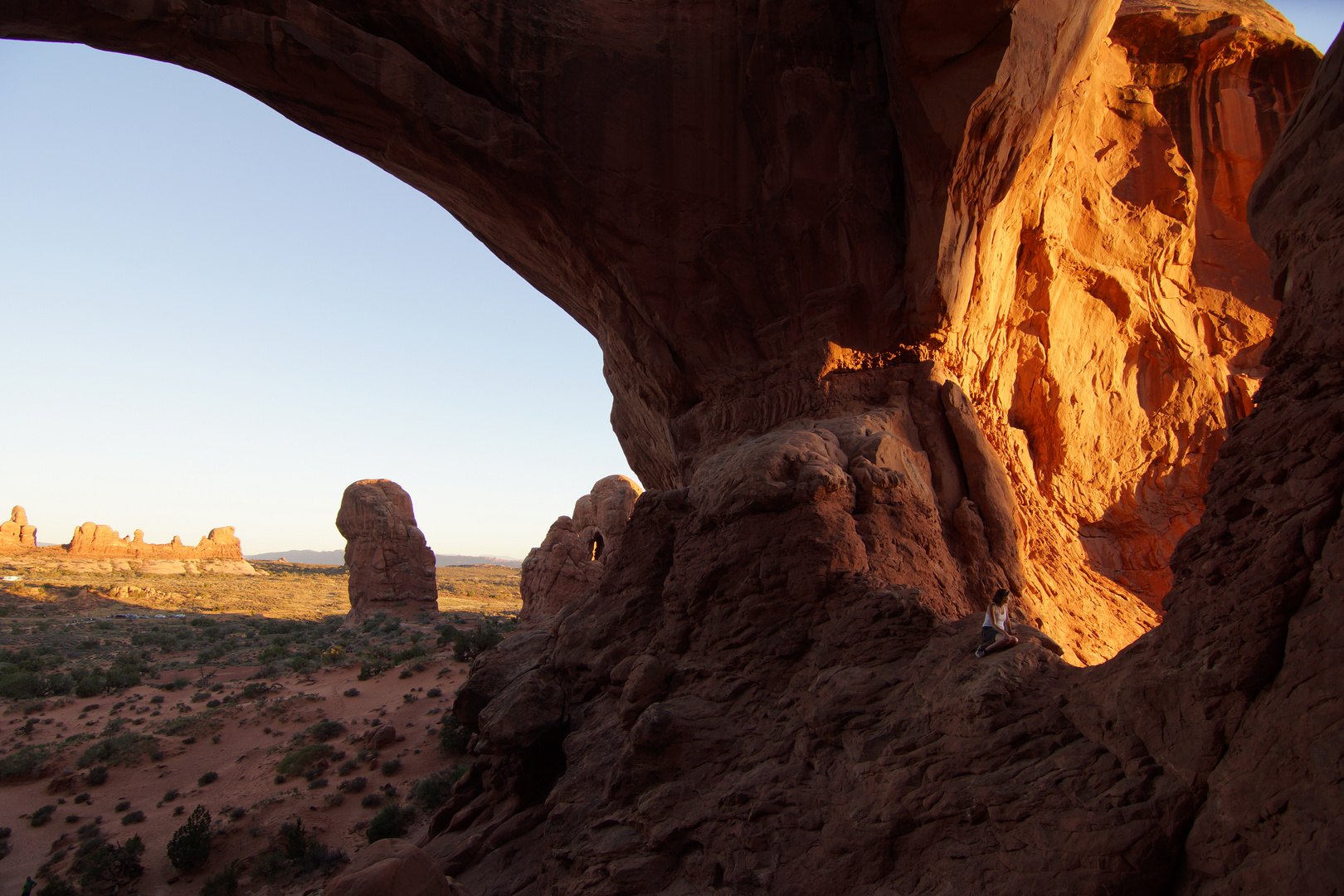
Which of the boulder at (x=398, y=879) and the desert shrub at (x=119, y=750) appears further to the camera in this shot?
the desert shrub at (x=119, y=750)

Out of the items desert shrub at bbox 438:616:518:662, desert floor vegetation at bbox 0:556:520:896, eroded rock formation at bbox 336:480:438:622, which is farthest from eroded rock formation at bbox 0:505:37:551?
desert shrub at bbox 438:616:518:662

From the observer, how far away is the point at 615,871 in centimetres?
577

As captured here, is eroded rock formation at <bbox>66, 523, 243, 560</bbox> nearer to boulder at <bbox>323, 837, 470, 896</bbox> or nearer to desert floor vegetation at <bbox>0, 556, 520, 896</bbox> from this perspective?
desert floor vegetation at <bbox>0, 556, 520, 896</bbox>

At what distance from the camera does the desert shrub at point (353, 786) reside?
14.6 meters

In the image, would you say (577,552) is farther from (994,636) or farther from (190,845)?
(994,636)

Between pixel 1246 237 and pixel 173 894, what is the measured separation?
843 inches

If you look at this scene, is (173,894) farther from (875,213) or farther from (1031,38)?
(1031,38)

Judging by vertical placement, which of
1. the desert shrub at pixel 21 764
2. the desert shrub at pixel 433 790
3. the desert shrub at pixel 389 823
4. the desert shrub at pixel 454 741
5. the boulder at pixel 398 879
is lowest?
the desert shrub at pixel 21 764

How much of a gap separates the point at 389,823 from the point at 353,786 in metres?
2.48

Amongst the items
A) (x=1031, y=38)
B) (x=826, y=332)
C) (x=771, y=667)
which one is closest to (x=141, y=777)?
(x=771, y=667)

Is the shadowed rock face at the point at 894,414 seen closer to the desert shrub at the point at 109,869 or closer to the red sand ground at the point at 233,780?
the red sand ground at the point at 233,780

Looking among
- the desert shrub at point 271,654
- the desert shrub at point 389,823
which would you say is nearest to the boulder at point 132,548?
the desert shrub at point 271,654

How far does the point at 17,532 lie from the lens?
64125 millimetres

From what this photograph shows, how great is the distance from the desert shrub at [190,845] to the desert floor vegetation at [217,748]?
0.03 meters
